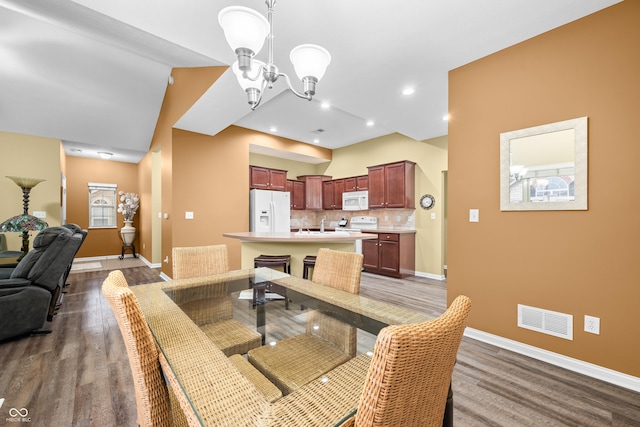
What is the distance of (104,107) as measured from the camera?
4703 mm

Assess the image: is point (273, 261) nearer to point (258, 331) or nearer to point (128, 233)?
point (258, 331)

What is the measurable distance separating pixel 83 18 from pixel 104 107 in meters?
3.16

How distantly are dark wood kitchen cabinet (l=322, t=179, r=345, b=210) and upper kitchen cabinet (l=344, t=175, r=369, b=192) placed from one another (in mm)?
154

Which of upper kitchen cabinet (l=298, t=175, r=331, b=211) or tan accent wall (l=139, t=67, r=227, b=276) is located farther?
→ upper kitchen cabinet (l=298, t=175, r=331, b=211)

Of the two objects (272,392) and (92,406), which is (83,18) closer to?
(92,406)

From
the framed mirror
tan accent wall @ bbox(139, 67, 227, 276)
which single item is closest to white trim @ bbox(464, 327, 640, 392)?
the framed mirror

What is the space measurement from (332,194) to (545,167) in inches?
190

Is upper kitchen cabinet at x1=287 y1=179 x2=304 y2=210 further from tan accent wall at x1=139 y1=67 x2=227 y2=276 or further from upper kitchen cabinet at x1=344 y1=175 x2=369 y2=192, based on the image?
tan accent wall at x1=139 y1=67 x2=227 y2=276

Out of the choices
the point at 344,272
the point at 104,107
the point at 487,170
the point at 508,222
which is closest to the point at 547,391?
the point at 508,222

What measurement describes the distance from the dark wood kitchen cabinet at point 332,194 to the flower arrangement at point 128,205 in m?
5.19

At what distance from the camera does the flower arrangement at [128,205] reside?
714 centimetres

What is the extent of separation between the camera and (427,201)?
17.0 feet

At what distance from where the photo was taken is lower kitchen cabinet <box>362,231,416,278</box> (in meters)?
4.94

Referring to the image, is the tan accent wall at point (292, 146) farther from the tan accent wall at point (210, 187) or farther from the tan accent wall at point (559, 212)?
the tan accent wall at point (559, 212)
